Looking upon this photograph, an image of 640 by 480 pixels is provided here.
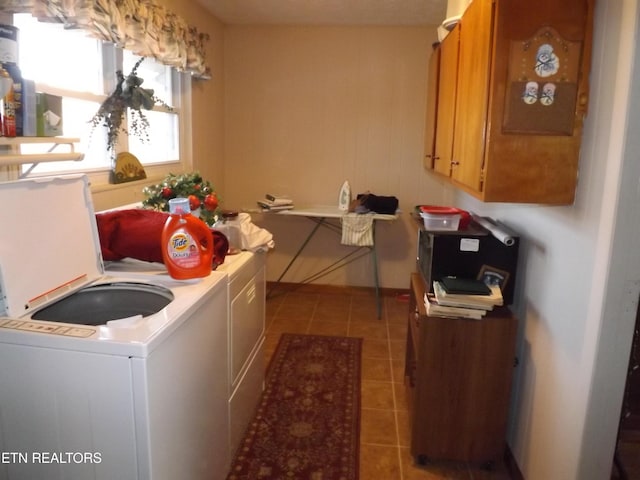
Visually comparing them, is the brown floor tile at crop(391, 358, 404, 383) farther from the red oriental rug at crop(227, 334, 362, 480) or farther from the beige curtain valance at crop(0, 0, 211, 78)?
the beige curtain valance at crop(0, 0, 211, 78)

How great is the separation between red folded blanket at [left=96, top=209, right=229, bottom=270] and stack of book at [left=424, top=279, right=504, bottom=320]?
0.91 metres

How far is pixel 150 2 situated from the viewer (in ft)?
8.79

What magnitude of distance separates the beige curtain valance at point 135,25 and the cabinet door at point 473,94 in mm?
1592

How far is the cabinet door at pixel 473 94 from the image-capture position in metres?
1.73

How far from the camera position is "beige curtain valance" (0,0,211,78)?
1.90 metres

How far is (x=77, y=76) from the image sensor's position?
239 cm

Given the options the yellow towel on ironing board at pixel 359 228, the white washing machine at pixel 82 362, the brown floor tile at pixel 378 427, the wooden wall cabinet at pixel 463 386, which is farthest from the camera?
the yellow towel on ironing board at pixel 359 228

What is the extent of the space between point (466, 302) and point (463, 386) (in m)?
0.36

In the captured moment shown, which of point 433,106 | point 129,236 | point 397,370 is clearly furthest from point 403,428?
point 433,106

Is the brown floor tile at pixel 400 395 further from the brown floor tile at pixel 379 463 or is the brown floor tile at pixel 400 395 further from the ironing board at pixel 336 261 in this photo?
the ironing board at pixel 336 261

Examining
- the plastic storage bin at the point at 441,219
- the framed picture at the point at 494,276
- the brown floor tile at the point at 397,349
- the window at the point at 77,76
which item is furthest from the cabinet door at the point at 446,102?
the window at the point at 77,76

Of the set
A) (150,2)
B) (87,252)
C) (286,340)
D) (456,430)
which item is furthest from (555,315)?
(150,2)

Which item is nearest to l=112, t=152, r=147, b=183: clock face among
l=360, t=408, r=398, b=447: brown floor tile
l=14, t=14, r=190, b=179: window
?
l=14, t=14, r=190, b=179: window

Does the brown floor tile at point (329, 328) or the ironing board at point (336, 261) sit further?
the ironing board at point (336, 261)
